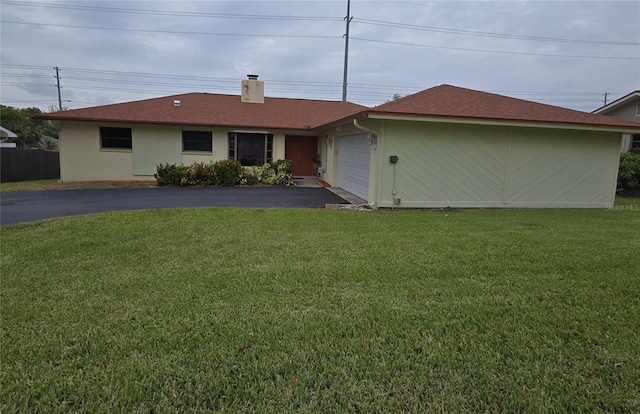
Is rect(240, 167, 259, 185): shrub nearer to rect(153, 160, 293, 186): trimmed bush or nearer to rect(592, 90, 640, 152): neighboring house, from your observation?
rect(153, 160, 293, 186): trimmed bush

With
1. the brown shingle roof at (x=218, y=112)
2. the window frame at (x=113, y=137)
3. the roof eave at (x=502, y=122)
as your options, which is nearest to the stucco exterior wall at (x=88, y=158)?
the window frame at (x=113, y=137)

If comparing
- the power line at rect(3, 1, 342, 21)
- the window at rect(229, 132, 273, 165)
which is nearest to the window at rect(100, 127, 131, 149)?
the window at rect(229, 132, 273, 165)

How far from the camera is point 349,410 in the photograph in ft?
8.36

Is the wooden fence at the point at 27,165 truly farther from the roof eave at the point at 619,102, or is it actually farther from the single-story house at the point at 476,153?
the roof eave at the point at 619,102

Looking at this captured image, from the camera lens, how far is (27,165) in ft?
63.7

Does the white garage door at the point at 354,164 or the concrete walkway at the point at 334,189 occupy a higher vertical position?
the white garage door at the point at 354,164

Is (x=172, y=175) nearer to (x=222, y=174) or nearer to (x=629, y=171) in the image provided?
(x=222, y=174)

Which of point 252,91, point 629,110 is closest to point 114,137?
point 252,91

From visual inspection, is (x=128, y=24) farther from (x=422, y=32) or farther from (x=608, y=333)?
(x=608, y=333)

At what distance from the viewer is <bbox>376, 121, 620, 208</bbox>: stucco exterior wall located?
1134 centimetres

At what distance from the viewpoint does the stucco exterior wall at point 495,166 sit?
447 inches

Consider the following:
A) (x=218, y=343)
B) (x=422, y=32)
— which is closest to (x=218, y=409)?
(x=218, y=343)

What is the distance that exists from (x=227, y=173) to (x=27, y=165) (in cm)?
1045

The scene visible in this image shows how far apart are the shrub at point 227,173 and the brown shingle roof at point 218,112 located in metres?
2.46
